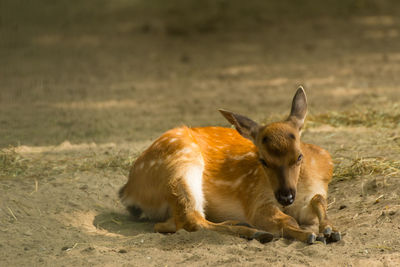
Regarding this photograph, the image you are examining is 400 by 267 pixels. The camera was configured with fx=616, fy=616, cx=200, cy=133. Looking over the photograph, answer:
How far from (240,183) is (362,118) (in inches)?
127

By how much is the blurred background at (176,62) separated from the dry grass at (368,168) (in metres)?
2.31

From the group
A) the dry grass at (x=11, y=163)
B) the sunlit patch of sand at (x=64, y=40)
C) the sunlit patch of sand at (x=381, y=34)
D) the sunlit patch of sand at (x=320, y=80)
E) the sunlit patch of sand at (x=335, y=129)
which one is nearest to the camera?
the dry grass at (x=11, y=163)

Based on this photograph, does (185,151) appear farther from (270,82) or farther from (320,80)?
(320,80)

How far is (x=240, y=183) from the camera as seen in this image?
17.8ft

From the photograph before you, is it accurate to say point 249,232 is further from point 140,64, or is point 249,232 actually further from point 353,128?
point 140,64

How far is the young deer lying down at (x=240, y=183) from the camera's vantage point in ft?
15.6

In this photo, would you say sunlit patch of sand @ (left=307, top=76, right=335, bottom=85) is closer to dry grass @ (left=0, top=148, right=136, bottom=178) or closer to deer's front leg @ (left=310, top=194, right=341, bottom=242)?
dry grass @ (left=0, top=148, right=136, bottom=178)

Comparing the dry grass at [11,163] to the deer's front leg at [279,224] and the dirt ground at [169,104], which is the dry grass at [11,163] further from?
the deer's front leg at [279,224]

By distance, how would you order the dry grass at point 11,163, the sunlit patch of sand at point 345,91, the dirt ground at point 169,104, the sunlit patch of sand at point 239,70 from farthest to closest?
the sunlit patch of sand at point 239,70, the sunlit patch of sand at point 345,91, the dry grass at point 11,163, the dirt ground at point 169,104

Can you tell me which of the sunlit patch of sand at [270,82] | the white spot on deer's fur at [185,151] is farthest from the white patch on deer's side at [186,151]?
the sunlit patch of sand at [270,82]

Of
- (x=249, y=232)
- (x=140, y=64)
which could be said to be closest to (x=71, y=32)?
(x=140, y=64)

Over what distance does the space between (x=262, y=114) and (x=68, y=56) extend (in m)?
5.64

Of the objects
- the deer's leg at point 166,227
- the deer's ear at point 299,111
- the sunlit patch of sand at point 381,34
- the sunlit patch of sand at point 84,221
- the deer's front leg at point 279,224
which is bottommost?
the sunlit patch of sand at point 84,221

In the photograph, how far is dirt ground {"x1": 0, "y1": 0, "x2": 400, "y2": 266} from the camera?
4699 mm
